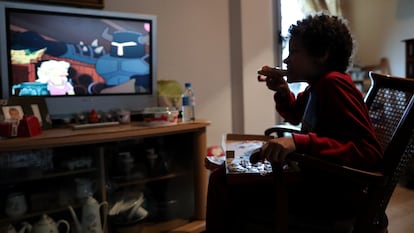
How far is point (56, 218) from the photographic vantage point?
1558 mm

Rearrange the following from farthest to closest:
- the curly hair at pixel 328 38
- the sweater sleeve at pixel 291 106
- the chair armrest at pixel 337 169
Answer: the sweater sleeve at pixel 291 106, the curly hair at pixel 328 38, the chair armrest at pixel 337 169

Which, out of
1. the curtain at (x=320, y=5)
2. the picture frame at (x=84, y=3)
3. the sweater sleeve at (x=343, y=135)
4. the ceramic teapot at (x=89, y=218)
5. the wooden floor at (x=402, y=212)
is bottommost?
the wooden floor at (x=402, y=212)

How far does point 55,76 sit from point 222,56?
3.93ft

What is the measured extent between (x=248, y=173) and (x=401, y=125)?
Result: 475mm

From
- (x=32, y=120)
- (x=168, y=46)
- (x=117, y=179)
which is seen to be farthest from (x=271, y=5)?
(x=32, y=120)

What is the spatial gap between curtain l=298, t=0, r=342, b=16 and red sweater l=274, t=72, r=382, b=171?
75.7 inches

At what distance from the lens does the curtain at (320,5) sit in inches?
114

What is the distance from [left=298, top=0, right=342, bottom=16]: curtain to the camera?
9.52ft

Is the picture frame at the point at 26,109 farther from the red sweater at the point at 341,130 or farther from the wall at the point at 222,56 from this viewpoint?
the red sweater at the point at 341,130

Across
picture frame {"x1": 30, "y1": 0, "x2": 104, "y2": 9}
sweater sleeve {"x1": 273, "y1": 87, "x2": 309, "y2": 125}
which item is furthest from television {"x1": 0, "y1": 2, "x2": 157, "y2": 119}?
sweater sleeve {"x1": 273, "y1": 87, "x2": 309, "y2": 125}

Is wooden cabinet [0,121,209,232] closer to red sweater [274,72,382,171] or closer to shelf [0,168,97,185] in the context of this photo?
shelf [0,168,97,185]

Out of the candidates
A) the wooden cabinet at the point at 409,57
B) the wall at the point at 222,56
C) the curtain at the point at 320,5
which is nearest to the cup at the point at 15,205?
the wall at the point at 222,56

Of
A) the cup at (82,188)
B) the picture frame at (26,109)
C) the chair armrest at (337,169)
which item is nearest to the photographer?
the chair armrest at (337,169)

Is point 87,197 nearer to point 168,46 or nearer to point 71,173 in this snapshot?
point 71,173
